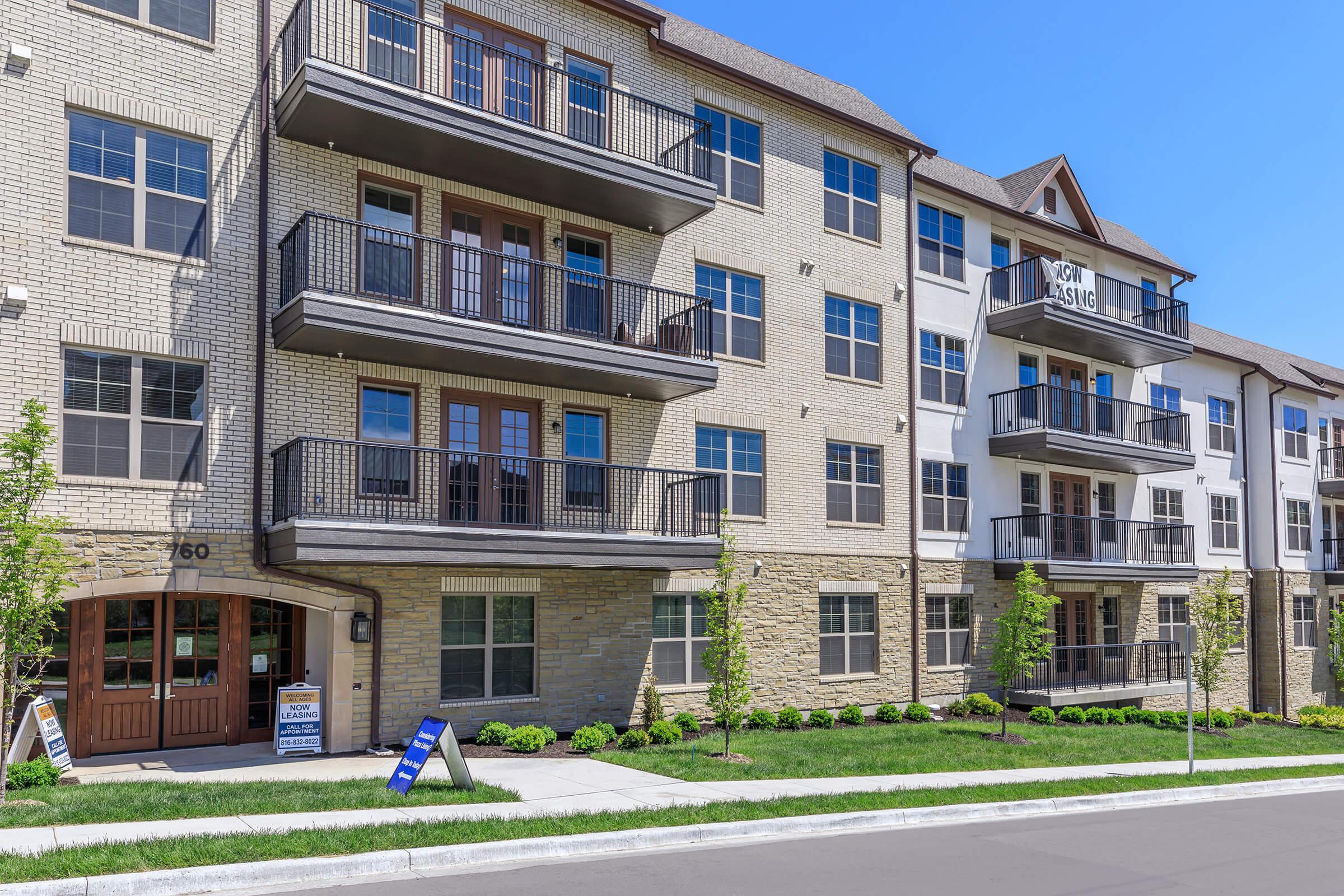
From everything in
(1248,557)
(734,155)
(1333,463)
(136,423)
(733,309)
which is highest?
(734,155)

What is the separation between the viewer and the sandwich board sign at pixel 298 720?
1464cm

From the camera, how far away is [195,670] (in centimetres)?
1516

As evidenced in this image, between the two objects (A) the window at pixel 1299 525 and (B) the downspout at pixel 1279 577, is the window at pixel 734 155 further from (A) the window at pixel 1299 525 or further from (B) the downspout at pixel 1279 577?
(A) the window at pixel 1299 525

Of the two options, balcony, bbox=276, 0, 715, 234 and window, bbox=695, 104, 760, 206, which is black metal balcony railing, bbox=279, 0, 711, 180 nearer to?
balcony, bbox=276, 0, 715, 234

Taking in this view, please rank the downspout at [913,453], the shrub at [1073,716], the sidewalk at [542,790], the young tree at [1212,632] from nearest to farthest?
1. the sidewalk at [542,790]
2. the downspout at [913,453]
3. the shrub at [1073,716]
4. the young tree at [1212,632]

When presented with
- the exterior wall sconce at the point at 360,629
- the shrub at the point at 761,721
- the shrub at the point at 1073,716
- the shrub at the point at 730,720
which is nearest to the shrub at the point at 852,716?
the shrub at the point at 761,721

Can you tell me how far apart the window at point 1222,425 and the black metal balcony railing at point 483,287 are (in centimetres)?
2118

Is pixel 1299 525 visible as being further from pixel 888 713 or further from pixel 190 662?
pixel 190 662

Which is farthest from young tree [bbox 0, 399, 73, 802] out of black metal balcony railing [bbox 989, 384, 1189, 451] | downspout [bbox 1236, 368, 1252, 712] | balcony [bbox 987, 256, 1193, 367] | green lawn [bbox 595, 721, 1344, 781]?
downspout [bbox 1236, 368, 1252, 712]

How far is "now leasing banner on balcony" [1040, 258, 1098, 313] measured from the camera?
1009 inches

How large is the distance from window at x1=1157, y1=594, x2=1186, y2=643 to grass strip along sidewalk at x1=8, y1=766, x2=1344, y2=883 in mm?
17157

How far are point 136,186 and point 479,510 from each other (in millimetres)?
6699

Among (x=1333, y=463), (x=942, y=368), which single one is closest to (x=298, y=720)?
(x=942, y=368)

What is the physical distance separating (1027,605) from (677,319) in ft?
28.4
